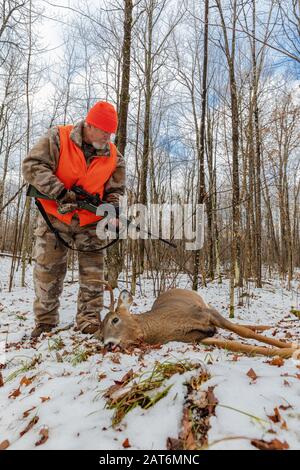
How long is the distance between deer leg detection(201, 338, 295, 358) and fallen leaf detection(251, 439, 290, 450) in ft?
4.81

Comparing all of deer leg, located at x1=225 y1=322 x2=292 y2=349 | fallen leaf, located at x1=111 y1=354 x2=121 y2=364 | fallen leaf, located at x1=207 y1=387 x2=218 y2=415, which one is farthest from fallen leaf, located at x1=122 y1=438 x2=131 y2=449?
deer leg, located at x1=225 y1=322 x2=292 y2=349

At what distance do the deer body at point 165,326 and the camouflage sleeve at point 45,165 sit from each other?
1530 mm

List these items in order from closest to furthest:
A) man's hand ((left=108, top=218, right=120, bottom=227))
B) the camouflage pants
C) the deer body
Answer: the deer body → the camouflage pants → man's hand ((left=108, top=218, right=120, bottom=227))

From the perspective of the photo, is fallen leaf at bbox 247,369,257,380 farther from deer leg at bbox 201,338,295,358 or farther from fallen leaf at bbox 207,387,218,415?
deer leg at bbox 201,338,295,358

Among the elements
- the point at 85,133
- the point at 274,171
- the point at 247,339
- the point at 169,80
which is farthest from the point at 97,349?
the point at 274,171

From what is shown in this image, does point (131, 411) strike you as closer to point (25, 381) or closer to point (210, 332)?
point (25, 381)

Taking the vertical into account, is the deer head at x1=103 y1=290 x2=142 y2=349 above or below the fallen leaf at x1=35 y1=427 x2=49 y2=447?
above

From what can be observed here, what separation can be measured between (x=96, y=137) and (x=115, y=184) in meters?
0.76

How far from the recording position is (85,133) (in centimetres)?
430

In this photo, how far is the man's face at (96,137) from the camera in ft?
13.6

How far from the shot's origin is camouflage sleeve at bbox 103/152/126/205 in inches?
186

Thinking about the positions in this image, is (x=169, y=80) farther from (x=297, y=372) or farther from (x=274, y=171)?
(x=297, y=372)

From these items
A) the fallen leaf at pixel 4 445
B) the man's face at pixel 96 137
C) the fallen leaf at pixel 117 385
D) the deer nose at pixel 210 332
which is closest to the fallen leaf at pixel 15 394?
the fallen leaf at pixel 4 445

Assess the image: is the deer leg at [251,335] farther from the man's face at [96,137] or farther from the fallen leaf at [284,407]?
the man's face at [96,137]
